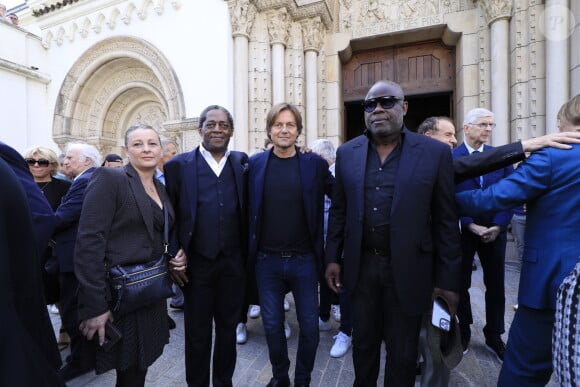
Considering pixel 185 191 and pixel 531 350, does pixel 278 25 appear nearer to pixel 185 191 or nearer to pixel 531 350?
pixel 185 191

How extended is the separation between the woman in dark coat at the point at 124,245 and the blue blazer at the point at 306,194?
55 cm

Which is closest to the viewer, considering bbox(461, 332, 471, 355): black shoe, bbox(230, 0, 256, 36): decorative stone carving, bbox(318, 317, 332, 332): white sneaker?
bbox(461, 332, 471, 355): black shoe

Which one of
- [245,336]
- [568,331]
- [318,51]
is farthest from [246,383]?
[318,51]

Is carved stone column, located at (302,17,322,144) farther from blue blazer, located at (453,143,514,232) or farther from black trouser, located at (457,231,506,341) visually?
black trouser, located at (457,231,506,341)

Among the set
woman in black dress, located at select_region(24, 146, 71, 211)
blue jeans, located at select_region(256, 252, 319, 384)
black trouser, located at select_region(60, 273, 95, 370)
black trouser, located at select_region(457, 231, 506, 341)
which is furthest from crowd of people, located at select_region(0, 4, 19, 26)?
black trouser, located at select_region(457, 231, 506, 341)

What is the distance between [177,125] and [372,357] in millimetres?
5421

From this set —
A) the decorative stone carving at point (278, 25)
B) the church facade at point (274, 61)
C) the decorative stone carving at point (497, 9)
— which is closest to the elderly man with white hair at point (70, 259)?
the church facade at point (274, 61)

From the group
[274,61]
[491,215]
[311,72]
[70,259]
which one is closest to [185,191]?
[70,259]

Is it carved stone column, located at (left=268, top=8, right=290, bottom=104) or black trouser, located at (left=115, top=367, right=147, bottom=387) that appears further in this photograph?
carved stone column, located at (left=268, top=8, right=290, bottom=104)

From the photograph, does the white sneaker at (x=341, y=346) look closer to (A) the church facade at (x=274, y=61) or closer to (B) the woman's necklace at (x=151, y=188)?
(B) the woman's necklace at (x=151, y=188)

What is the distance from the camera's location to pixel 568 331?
3.58ft

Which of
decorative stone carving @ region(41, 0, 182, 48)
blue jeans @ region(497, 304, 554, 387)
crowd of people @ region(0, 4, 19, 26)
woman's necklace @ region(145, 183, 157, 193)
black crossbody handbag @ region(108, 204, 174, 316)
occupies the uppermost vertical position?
crowd of people @ region(0, 4, 19, 26)

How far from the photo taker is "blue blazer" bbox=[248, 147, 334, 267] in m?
2.04

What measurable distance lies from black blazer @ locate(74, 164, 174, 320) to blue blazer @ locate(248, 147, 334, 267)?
0.63 meters
